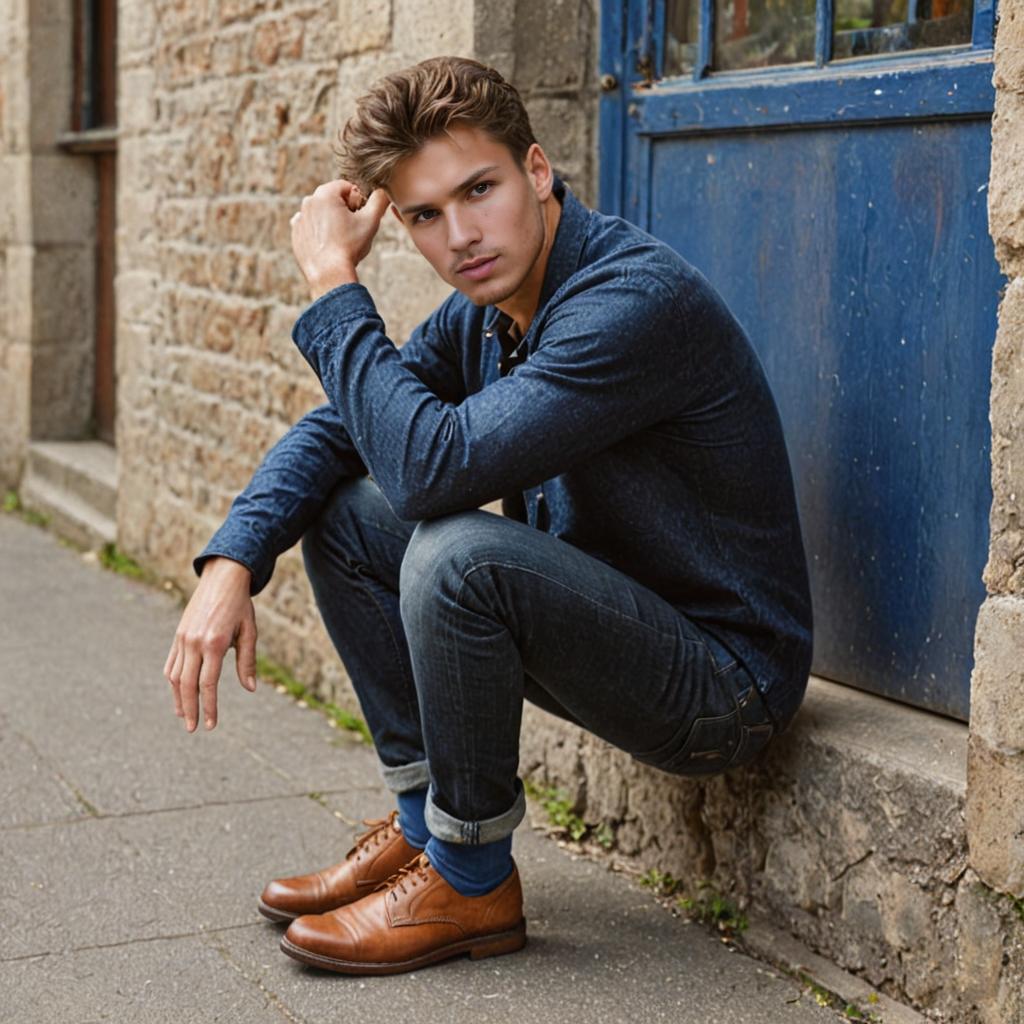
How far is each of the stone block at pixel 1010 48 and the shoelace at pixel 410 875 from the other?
61.6 inches

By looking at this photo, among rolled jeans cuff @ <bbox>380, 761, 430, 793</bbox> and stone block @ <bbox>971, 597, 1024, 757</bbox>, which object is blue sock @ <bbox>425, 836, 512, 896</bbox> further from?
stone block @ <bbox>971, 597, 1024, 757</bbox>

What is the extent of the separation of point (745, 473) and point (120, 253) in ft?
13.7

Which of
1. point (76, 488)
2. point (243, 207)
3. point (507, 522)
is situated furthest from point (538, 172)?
point (76, 488)

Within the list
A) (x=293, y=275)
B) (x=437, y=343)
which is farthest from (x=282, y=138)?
(x=437, y=343)

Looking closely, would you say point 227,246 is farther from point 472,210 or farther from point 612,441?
point 612,441

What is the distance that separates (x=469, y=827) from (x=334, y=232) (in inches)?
41.3

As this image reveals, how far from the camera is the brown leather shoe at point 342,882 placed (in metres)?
3.07

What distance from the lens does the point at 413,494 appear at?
2.68 meters

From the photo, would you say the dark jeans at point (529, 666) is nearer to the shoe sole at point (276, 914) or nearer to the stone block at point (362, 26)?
the shoe sole at point (276, 914)

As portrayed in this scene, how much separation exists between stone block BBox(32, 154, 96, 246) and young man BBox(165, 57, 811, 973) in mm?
4769

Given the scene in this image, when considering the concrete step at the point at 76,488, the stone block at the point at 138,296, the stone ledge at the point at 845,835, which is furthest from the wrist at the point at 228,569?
the concrete step at the point at 76,488

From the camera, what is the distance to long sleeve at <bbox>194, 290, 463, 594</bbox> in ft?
10.00

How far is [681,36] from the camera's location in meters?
3.57

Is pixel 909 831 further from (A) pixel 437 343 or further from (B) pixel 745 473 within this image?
(A) pixel 437 343
